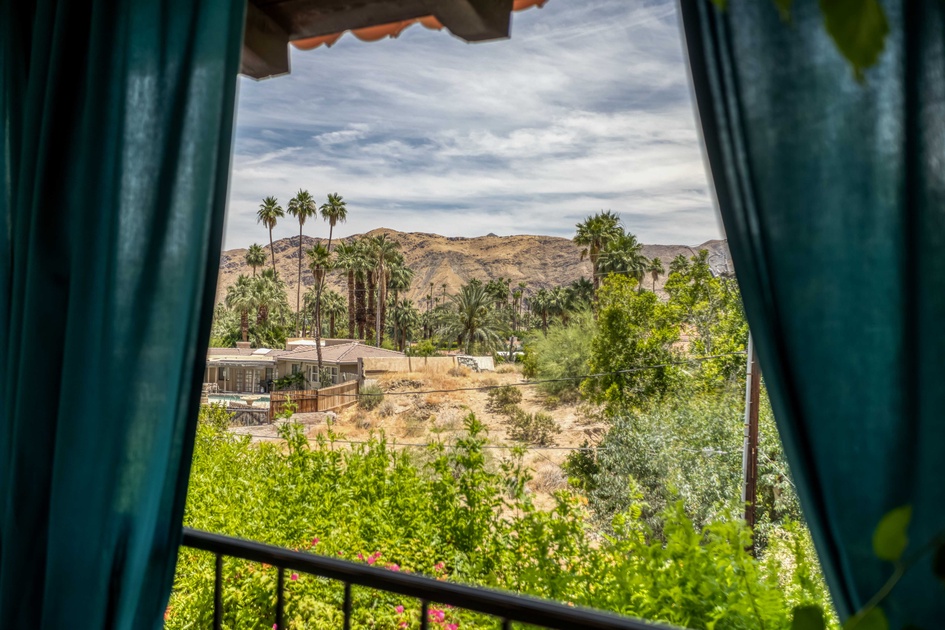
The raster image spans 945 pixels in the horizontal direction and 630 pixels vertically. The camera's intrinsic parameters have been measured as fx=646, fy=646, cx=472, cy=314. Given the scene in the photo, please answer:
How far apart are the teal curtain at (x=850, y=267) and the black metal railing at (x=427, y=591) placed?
240 mm

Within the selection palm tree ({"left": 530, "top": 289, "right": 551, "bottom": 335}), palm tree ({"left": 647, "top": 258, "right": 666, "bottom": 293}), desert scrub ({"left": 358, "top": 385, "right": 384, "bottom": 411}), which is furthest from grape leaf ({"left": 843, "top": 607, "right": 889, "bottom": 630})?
palm tree ({"left": 530, "top": 289, "right": 551, "bottom": 335})

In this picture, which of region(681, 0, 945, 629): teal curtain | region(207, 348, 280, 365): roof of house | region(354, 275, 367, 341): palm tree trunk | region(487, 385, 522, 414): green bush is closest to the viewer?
region(681, 0, 945, 629): teal curtain

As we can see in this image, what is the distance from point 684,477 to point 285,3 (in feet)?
16.7

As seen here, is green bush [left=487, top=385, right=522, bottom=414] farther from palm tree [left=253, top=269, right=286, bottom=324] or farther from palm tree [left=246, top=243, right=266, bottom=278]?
palm tree [left=246, top=243, right=266, bottom=278]

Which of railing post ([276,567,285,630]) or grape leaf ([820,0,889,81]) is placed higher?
grape leaf ([820,0,889,81])

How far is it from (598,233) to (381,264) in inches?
174

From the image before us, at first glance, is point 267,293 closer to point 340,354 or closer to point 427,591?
point 340,354

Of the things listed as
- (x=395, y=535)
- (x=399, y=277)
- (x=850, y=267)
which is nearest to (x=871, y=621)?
(x=850, y=267)

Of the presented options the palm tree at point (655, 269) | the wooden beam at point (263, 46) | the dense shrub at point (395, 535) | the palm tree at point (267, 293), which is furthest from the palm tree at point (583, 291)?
the wooden beam at point (263, 46)

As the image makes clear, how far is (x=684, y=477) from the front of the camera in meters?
5.41

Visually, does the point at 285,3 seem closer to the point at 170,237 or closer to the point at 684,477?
Result: the point at 170,237

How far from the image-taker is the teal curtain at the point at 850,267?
0.55 meters

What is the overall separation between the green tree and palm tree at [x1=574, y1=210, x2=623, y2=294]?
40cm

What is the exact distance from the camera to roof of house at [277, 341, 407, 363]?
25.3 feet
